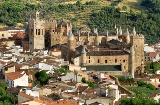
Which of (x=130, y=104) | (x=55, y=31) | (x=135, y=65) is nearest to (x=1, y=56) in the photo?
(x=55, y=31)

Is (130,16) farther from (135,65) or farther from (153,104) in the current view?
(153,104)

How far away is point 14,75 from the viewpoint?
173ft

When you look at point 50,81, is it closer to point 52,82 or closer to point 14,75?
point 52,82

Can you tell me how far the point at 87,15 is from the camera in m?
107

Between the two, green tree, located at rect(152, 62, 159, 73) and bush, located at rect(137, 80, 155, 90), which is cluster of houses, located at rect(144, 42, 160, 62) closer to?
green tree, located at rect(152, 62, 159, 73)

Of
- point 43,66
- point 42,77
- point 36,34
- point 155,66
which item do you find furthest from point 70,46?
point 42,77

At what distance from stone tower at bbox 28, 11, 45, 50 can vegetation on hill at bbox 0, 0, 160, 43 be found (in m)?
28.1

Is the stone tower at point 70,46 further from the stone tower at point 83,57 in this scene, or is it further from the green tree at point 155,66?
the green tree at point 155,66

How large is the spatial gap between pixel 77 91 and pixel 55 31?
721 inches

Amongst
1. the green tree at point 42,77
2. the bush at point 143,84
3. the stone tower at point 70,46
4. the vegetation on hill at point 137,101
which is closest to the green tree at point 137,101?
the vegetation on hill at point 137,101

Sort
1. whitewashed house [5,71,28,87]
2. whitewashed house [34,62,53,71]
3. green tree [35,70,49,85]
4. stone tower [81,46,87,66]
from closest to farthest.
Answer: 1. whitewashed house [5,71,28,87]
2. green tree [35,70,49,85]
3. whitewashed house [34,62,53,71]
4. stone tower [81,46,87,66]

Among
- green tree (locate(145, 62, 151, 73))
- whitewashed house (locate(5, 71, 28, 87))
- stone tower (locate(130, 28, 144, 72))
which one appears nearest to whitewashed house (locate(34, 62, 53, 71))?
whitewashed house (locate(5, 71, 28, 87))

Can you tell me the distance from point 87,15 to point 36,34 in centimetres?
4102

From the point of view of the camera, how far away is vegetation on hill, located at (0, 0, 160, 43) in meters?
100
